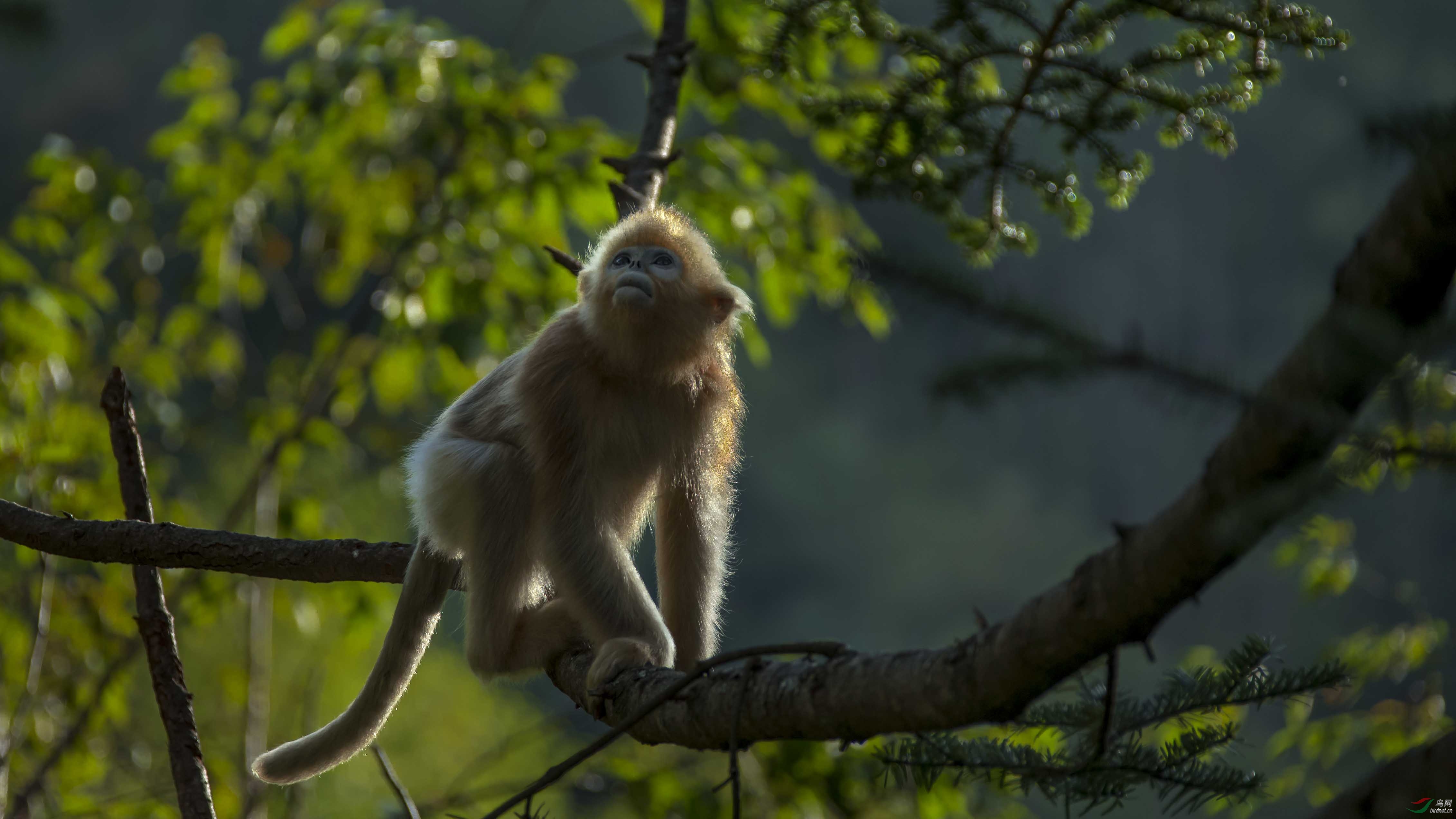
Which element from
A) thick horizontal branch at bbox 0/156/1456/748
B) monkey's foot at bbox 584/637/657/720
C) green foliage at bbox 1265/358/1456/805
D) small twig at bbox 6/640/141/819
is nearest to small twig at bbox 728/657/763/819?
thick horizontal branch at bbox 0/156/1456/748

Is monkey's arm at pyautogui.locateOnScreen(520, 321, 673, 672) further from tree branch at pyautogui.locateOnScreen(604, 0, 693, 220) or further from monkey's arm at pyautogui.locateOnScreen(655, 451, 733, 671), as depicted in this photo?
tree branch at pyautogui.locateOnScreen(604, 0, 693, 220)

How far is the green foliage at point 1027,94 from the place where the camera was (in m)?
1.67

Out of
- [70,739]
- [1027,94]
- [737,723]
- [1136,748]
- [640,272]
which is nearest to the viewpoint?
[1136,748]

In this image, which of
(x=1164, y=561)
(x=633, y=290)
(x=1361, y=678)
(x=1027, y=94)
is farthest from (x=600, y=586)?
(x=1361, y=678)

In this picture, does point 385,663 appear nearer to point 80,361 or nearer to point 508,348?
point 508,348

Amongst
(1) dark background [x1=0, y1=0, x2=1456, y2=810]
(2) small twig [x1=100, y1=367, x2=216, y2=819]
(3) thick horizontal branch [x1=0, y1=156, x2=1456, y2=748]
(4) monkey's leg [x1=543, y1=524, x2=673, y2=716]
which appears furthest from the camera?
(1) dark background [x1=0, y1=0, x2=1456, y2=810]

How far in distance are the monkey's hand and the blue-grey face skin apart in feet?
2.41

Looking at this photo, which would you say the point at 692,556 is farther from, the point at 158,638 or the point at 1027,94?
the point at 1027,94

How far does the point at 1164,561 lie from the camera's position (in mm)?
724

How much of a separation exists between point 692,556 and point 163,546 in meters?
1.06

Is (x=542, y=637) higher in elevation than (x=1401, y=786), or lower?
higher

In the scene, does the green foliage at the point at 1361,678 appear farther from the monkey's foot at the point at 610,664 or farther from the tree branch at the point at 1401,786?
the tree branch at the point at 1401,786

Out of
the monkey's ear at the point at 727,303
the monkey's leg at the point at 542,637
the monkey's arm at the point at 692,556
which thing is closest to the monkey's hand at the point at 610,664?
the monkey's leg at the point at 542,637

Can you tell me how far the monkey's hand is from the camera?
171 centimetres
